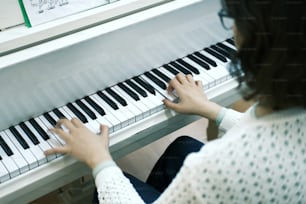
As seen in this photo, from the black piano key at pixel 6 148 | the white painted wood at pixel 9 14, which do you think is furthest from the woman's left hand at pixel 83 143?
the white painted wood at pixel 9 14

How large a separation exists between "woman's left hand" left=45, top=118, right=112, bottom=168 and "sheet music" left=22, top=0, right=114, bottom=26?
304 millimetres

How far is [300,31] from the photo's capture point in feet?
2.23

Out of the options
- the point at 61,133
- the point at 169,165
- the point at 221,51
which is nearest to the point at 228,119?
the point at 169,165

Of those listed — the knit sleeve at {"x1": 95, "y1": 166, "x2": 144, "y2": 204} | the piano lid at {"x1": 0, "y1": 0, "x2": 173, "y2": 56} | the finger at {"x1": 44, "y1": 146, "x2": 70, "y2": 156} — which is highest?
the piano lid at {"x1": 0, "y1": 0, "x2": 173, "y2": 56}

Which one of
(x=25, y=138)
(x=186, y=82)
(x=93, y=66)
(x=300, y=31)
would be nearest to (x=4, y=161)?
(x=25, y=138)

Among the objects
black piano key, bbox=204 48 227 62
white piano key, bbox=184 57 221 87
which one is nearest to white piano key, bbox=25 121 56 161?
white piano key, bbox=184 57 221 87

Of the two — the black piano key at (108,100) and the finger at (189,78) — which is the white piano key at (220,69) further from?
the black piano key at (108,100)

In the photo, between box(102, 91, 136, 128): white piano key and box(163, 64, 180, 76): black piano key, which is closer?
box(102, 91, 136, 128): white piano key

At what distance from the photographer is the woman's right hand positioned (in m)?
1.33

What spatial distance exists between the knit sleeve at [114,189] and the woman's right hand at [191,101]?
36cm

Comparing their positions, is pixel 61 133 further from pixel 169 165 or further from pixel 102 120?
pixel 169 165

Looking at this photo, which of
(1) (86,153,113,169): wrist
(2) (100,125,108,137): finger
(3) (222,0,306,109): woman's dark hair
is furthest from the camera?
(2) (100,125,108,137): finger

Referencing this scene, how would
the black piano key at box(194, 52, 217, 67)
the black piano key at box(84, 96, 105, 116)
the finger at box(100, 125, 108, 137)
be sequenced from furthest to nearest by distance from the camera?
the black piano key at box(194, 52, 217, 67)
the black piano key at box(84, 96, 105, 116)
the finger at box(100, 125, 108, 137)

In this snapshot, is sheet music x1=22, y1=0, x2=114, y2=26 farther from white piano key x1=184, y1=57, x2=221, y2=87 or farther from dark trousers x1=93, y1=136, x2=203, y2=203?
dark trousers x1=93, y1=136, x2=203, y2=203
